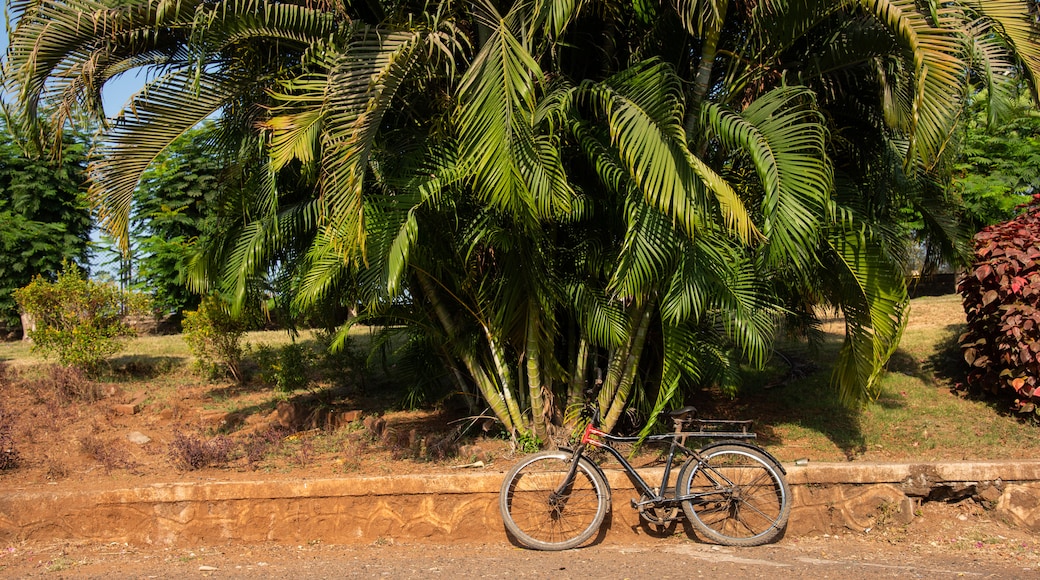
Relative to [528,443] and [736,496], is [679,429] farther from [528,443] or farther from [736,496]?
[528,443]

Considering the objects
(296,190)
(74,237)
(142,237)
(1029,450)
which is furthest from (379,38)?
(74,237)

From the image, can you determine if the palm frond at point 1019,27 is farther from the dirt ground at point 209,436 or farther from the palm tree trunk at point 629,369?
the dirt ground at point 209,436

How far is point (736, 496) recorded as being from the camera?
5.44 metres

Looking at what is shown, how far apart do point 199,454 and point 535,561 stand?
3011mm

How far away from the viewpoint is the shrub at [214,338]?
9414mm

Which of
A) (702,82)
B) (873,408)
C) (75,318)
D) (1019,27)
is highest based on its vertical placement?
(1019,27)

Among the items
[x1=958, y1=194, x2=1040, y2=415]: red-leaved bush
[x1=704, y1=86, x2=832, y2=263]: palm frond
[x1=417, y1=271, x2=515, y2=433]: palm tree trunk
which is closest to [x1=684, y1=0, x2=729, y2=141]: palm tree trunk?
[x1=704, y1=86, x2=832, y2=263]: palm frond

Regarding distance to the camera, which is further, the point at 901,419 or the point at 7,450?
the point at 901,419

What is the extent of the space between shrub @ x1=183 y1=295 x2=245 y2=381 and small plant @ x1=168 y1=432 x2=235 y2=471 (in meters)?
2.69

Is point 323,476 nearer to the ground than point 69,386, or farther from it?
farther from it

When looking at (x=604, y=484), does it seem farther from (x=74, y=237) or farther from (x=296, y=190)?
(x=74, y=237)

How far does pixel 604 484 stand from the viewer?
17.8 ft

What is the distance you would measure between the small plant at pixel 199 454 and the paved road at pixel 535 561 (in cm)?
93

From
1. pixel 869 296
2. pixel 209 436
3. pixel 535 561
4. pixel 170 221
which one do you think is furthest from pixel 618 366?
pixel 170 221
